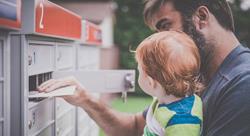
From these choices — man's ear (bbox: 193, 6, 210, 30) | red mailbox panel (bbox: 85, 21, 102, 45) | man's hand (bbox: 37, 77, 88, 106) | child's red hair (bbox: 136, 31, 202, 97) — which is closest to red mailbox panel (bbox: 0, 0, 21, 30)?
man's hand (bbox: 37, 77, 88, 106)

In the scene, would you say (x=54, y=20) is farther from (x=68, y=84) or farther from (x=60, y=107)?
(x=60, y=107)

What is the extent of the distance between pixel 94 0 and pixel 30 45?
38.5 feet

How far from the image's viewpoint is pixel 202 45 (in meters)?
2.00

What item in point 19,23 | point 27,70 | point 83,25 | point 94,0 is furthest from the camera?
point 94,0

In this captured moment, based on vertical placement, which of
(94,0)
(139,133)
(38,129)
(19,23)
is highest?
(94,0)

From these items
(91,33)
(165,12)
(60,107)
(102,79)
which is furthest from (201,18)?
(91,33)

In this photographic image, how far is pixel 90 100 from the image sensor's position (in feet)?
6.83

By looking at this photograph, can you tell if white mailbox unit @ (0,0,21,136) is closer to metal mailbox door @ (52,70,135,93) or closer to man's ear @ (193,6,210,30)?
metal mailbox door @ (52,70,135,93)

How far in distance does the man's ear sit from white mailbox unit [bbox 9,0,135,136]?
0.50 m

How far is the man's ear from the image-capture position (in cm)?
202

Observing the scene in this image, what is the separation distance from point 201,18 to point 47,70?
78 centimetres

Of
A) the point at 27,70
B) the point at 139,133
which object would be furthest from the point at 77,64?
the point at 27,70

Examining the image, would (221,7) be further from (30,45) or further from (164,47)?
(30,45)

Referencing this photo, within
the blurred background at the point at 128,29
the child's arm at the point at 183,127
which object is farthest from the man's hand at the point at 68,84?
the blurred background at the point at 128,29
